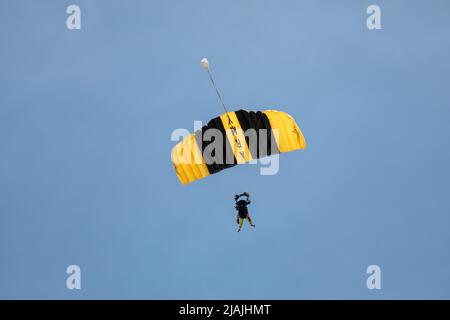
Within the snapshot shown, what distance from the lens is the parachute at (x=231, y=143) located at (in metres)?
24.0

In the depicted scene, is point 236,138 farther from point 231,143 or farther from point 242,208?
point 242,208

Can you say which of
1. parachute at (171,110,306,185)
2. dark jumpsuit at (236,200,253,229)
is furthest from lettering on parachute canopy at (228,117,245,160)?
dark jumpsuit at (236,200,253,229)

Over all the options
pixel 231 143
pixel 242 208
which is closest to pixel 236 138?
pixel 231 143

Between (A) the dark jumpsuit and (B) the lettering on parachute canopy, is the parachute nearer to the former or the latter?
(B) the lettering on parachute canopy

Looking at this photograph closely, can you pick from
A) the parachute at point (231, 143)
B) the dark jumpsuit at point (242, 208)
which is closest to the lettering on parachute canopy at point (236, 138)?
the parachute at point (231, 143)

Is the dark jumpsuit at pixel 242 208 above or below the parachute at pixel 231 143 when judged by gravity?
below

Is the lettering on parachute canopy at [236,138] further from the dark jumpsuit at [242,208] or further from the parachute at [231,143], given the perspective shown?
the dark jumpsuit at [242,208]

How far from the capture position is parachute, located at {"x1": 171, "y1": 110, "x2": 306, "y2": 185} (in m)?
24.0

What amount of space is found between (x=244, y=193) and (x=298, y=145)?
10.3 feet
